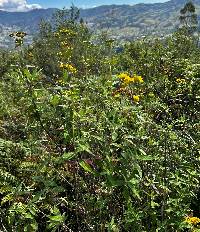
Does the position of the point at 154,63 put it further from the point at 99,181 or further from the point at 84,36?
the point at 84,36

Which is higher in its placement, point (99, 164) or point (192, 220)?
point (99, 164)

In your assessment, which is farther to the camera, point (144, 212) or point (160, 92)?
point (160, 92)

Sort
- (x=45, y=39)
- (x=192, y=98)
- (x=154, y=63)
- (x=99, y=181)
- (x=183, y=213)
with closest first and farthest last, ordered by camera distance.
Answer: (x=183, y=213)
(x=99, y=181)
(x=192, y=98)
(x=154, y=63)
(x=45, y=39)

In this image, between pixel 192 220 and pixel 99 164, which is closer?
pixel 99 164

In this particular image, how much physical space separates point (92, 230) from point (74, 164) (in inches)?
30.1

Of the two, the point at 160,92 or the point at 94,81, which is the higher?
the point at 94,81

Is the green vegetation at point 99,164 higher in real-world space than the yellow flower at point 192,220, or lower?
higher

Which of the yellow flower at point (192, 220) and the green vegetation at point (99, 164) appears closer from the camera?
the green vegetation at point (99, 164)

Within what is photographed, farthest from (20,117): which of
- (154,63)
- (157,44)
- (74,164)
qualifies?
(157,44)

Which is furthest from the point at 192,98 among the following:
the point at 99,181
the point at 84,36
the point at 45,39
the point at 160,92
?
the point at 45,39

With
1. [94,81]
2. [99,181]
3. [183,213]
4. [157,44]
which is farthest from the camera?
[157,44]

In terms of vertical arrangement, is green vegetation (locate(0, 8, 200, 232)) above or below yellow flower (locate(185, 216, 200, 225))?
above

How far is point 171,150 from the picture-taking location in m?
4.51

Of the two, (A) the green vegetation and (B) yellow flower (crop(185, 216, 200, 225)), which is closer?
(A) the green vegetation
